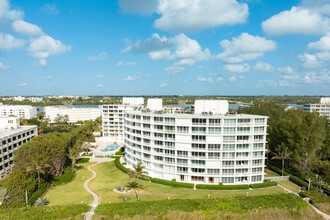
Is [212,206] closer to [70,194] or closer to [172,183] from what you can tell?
[172,183]

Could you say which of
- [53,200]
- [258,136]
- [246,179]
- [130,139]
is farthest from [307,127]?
[53,200]

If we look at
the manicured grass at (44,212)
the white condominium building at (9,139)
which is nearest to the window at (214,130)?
the manicured grass at (44,212)

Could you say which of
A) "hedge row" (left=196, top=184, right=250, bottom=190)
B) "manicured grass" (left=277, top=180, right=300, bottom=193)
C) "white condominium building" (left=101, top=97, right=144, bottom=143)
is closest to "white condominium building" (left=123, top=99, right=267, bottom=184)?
"hedge row" (left=196, top=184, right=250, bottom=190)

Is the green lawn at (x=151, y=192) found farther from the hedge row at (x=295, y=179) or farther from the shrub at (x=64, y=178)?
the shrub at (x=64, y=178)

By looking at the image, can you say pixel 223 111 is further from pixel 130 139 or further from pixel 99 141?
pixel 99 141

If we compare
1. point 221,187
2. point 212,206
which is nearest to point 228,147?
point 221,187

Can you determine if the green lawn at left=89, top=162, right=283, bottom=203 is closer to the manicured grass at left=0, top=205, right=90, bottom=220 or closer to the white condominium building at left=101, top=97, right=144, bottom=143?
the manicured grass at left=0, top=205, right=90, bottom=220
